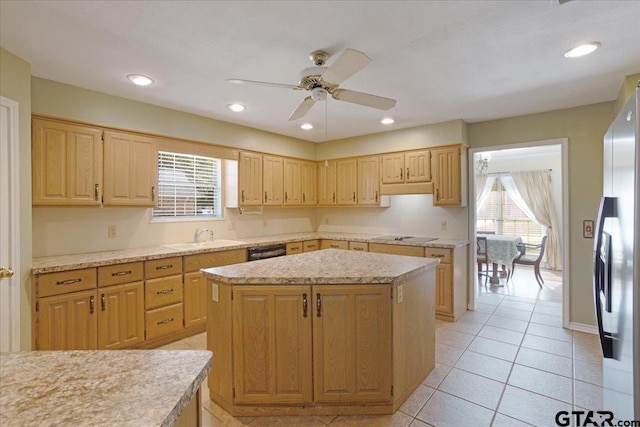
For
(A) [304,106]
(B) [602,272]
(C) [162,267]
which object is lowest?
(C) [162,267]

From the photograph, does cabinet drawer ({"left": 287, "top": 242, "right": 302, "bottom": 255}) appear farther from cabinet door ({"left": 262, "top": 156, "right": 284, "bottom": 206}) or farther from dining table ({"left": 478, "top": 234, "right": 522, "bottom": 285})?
dining table ({"left": 478, "top": 234, "right": 522, "bottom": 285})

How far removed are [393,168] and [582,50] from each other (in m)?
2.66

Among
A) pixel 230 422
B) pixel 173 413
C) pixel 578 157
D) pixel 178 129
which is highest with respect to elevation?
pixel 178 129

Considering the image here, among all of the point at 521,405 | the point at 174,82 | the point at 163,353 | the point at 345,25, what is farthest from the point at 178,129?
the point at 521,405

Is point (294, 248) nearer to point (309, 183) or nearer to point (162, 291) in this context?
point (309, 183)

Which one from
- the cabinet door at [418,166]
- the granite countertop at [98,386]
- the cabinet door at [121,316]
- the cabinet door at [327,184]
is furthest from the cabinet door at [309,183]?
the granite countertop at [98,386]

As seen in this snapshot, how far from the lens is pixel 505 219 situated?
754 centimetres

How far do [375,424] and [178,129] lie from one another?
364 cm

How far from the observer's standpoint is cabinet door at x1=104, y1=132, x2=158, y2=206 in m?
3.24

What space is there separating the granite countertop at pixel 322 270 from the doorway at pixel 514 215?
2.21m

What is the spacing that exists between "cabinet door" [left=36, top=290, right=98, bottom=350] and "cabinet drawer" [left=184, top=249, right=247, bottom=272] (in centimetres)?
90

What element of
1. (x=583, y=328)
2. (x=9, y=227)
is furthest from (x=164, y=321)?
(x=583, y=328)

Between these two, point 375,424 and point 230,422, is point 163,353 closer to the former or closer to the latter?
point 230,422

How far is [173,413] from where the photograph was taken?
774 millimetres
